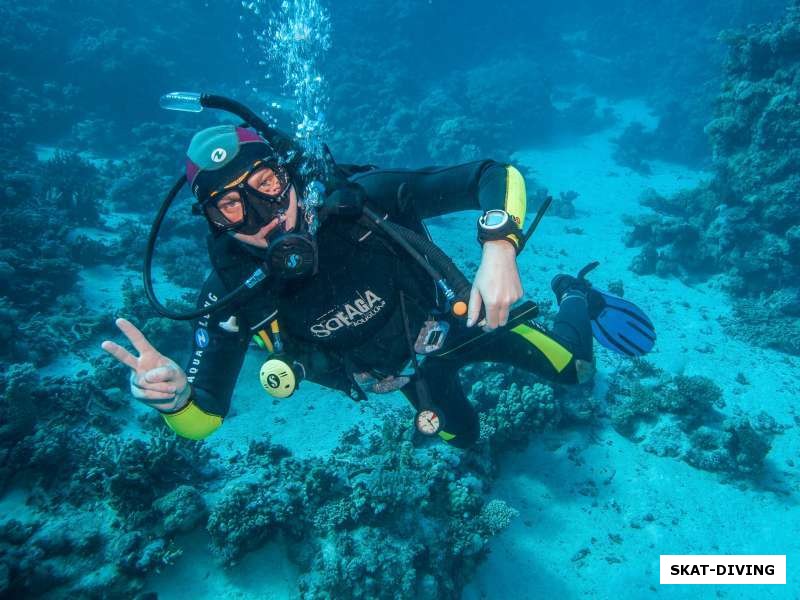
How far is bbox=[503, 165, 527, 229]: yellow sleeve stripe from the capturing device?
2697mm

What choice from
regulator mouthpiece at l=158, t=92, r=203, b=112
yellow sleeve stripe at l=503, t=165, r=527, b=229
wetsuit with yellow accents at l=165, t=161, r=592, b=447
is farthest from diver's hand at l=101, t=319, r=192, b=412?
yellow sleeve stripe at l=503, t=165, r=527, b=229

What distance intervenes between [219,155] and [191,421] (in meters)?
1.79

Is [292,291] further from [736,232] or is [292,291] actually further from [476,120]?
[476,120]

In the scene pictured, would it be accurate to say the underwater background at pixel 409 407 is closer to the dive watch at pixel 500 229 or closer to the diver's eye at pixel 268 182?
the diver's eye at pixel 268 182

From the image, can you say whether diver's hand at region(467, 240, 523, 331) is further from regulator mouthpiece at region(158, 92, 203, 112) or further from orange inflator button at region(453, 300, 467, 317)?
regulator mouthpiece at region(158, 92, 203, 112)

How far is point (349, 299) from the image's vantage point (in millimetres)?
3188

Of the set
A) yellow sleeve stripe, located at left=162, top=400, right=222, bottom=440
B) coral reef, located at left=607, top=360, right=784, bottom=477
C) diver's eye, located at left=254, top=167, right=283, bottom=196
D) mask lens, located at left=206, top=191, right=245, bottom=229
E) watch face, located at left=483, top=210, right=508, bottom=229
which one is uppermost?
coral reef, located at left=607, top=360, right=784, bottom=477

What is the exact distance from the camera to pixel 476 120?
20078 mm

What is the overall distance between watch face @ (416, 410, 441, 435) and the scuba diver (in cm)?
1

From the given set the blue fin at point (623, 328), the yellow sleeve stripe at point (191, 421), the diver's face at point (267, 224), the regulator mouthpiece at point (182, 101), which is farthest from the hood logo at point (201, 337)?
the blue fin at point (623, 328)

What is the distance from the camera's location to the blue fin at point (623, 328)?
5.32 meters

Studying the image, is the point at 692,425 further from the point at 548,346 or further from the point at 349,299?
the point at 349,299

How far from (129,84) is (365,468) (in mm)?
23664

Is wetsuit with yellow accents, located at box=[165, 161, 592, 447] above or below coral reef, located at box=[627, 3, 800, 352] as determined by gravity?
below
